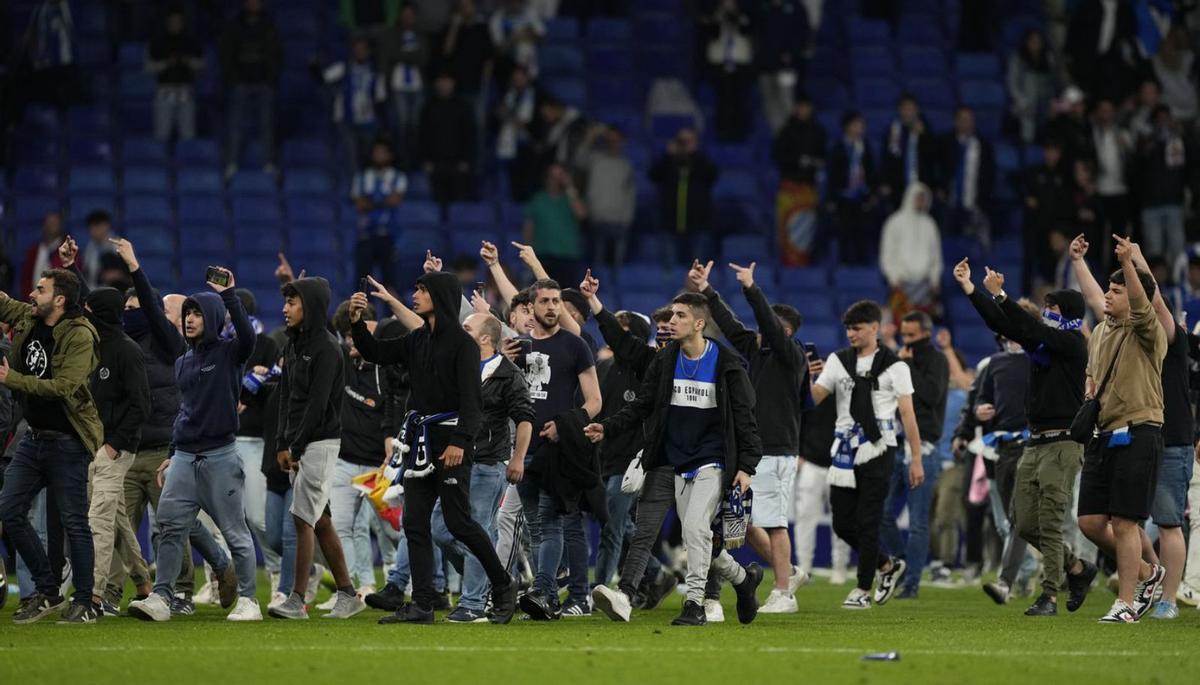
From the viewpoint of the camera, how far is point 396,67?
23.5m

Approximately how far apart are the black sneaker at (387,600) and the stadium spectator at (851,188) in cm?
1224

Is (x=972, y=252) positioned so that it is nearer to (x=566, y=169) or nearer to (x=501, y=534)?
(x=566, y=169)

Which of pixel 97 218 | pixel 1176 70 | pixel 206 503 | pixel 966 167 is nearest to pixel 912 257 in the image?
pixel 966 167

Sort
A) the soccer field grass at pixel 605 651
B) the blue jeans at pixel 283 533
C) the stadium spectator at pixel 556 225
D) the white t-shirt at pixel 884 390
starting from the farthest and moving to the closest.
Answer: the stadium spectator at pixel 556 225 < the white t-shirt at pixel 884 390 < the blue jeans at pixel 283 533 < the soccer field grass at pixel 605 651

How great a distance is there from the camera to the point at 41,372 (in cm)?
1142

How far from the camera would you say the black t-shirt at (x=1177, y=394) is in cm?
1214

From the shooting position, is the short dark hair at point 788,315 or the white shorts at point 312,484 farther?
the short dark hair at point 788,315

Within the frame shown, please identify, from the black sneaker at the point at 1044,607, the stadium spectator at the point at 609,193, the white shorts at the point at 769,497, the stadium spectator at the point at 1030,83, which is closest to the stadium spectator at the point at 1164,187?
the stadium spectator at the point at 1030,83

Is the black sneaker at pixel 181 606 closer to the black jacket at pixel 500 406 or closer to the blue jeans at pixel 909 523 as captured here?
the black jacket at pixel 500 406

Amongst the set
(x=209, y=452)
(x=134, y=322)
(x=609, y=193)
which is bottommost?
(x=209, y=452)

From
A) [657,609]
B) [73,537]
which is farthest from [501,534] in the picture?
[73,537]

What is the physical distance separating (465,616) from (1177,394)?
4955 millimetres

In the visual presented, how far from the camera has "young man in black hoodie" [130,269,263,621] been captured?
11836 millimetres

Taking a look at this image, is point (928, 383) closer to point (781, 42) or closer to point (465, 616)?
point (465, 616)
